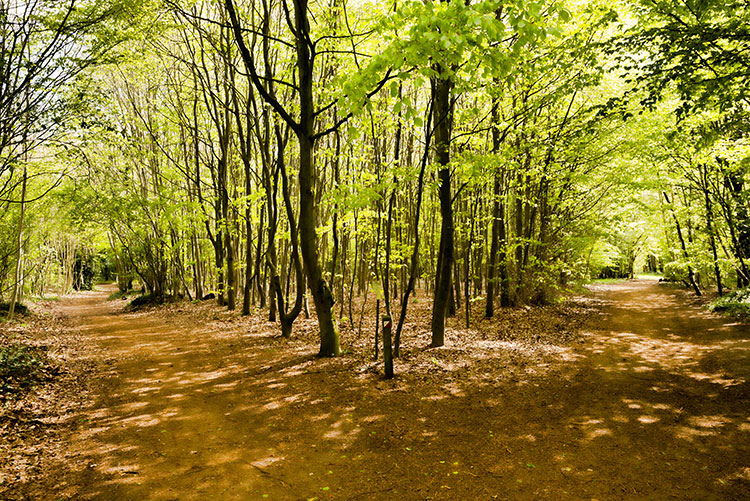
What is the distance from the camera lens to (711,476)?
4.19 metres

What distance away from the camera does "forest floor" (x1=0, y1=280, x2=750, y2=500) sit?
13.4 ft

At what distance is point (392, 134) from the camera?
58.7ft

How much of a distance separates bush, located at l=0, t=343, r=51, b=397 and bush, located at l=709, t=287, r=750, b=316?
17.8 meters

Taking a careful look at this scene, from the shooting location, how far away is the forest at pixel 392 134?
6.67 m

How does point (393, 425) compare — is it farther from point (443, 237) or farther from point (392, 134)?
point (392, 134)

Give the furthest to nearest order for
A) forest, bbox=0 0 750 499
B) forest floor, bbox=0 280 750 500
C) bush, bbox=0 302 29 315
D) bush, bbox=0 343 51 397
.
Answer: bush, bbox=0 302 29 315 → forest, bbox=0 0 750 499 → bush, bbox=0 343 51 397 → forest floor, bbox=0 280 750 500

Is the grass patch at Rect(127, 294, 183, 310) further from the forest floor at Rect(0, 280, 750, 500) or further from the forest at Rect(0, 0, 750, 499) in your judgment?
the forest floor at Rect(0, 280, 750, 500)

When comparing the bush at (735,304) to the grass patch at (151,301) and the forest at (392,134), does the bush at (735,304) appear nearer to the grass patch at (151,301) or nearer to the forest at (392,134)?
the forest at (392,134)

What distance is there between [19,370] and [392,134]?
14.8 metres

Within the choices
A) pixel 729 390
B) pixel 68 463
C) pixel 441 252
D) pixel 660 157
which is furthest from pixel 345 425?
pixel 660 157

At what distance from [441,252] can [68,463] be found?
302 inches

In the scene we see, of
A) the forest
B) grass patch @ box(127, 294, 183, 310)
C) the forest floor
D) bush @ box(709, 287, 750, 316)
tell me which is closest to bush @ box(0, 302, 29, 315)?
the forest

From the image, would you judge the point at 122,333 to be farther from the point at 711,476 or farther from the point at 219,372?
the point at 711,476

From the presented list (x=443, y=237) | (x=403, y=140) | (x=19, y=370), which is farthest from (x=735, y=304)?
(x=19, y=370)
